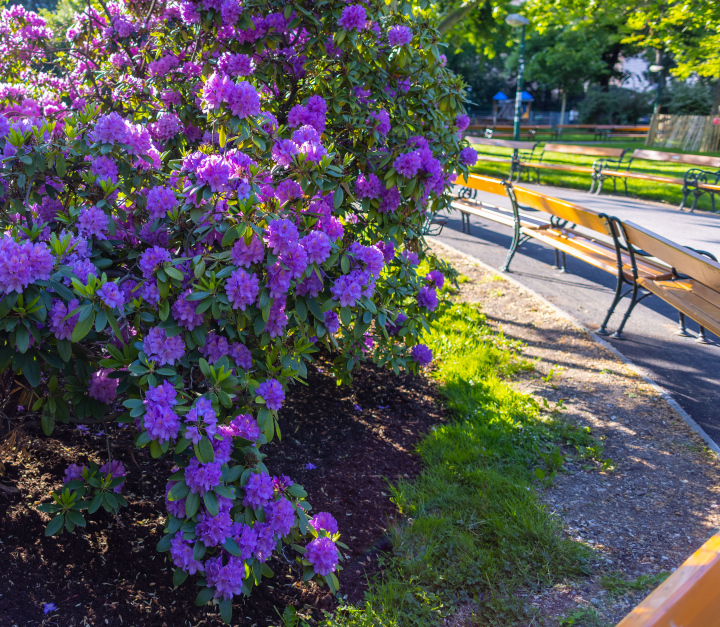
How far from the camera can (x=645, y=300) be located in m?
6.32

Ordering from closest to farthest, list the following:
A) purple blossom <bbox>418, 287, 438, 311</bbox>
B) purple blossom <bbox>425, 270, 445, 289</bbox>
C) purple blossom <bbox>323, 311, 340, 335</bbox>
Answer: purple blossom <bbox>323, 311, 340, 335</bbox> → purple blossom <bbox>418, 287, 438, 311</bbox> → purple blossom <bbox>425, 270, 445, 289</bbox>

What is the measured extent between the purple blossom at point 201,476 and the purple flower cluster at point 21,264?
0.72 m

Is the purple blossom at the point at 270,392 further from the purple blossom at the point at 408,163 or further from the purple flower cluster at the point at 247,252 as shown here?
the purple blossom at the point at 408,163

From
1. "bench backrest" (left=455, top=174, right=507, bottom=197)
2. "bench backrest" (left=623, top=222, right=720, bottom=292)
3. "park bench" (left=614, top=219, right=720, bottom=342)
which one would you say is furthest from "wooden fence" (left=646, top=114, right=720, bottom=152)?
"bench backrest" (left=623, top=222, right=720, bottom=292)

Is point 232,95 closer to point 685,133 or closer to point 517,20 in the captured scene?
point 517,20

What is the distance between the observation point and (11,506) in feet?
8.55

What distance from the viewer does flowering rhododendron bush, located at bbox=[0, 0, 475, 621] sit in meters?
1.77

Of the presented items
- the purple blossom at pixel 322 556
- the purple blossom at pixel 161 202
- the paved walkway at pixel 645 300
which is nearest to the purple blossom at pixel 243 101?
the purple blossom at pixel 161 202

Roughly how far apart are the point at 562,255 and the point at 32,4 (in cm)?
4021

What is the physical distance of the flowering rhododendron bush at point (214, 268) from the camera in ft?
5.81

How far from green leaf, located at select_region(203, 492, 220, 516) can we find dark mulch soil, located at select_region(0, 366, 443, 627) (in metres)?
0.78

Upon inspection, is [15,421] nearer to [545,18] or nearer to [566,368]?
[566,368]

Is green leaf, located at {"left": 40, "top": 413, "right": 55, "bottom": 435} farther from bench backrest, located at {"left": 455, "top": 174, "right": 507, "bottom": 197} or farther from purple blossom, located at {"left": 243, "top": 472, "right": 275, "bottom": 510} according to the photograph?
bench backrest, located at {"left": 455, "top": 174, "right": 507, "bottom": 197}

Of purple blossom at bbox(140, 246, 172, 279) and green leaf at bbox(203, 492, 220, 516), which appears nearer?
green leaf at bbox(203, 492, 220, 516)
